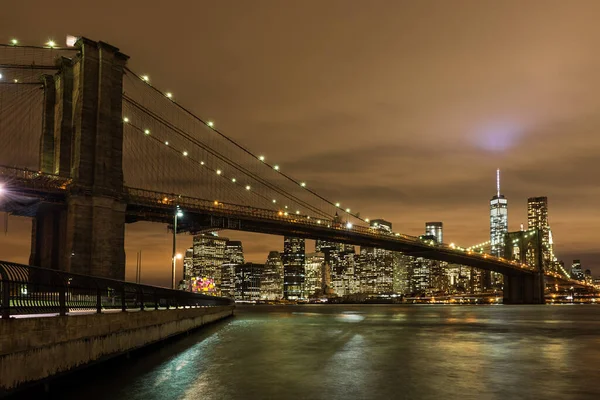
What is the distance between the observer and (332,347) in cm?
2241

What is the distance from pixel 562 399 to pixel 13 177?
49691 millimetres

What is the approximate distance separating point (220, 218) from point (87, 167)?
23.4 m

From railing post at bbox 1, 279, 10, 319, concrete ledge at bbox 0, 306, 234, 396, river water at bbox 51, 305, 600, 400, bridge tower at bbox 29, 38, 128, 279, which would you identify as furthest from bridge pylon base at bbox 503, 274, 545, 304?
railing post at bbox 1, 279, 10, 319

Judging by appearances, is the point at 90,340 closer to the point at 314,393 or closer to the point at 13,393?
the point at 13,393

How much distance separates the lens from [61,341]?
12406 mm

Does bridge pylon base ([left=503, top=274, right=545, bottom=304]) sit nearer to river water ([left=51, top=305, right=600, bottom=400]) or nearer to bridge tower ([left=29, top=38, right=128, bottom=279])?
bridge tower ([left=29, top=38, right=128, bottom=279])

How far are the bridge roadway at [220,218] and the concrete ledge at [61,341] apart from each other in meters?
36.4

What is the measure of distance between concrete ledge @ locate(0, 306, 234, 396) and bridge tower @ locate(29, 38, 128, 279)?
32924 mm

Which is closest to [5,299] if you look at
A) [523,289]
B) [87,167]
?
[87,167]

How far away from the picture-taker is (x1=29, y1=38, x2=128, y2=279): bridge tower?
168 feet

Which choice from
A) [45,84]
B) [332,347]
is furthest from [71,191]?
Result: [332,347]

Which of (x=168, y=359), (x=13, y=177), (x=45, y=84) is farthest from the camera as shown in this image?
(x=45, y=84)

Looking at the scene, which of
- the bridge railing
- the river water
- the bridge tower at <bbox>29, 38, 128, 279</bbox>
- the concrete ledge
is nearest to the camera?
the concrete ledge

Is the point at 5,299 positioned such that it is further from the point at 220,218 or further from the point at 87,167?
the point at 220,218
